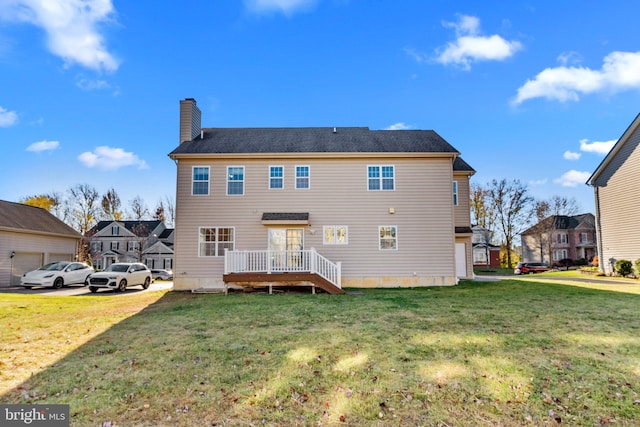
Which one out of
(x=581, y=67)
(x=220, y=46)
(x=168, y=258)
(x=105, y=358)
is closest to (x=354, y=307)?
(x=105, y=358)

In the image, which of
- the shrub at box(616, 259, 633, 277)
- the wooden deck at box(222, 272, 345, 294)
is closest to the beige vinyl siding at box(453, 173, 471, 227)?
the wooden deck at box(222, 272, 345, 294)

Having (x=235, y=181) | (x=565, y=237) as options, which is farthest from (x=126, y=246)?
(x=565, y=237)

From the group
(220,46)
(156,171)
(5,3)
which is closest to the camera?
(5,3)

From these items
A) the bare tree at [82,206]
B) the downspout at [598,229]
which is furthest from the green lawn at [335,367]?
the bare tree at [82,206]

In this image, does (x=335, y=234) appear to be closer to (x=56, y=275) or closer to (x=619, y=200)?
(x=56, y=275)

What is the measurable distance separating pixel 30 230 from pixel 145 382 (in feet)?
74.3

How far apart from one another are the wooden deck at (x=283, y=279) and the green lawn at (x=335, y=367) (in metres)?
4.67

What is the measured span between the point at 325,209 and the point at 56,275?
50.1ft

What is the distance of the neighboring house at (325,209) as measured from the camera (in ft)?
49.9

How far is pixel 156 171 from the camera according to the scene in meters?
32.0

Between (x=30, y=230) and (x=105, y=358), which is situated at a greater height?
(x=30, y=230)

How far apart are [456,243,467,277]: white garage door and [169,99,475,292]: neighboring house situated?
152 inches

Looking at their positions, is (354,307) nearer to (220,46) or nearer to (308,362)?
(308,362)

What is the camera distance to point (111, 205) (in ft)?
161
